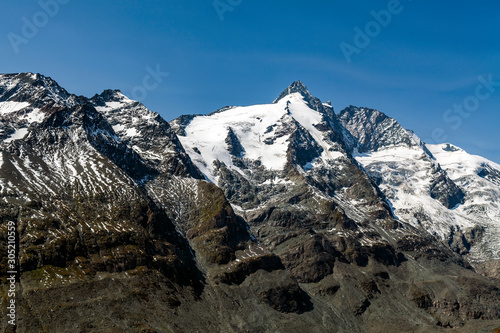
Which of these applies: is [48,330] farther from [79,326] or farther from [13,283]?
[13,283]

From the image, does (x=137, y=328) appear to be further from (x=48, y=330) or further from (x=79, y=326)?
(x=48, y=330)

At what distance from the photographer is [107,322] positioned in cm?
19712

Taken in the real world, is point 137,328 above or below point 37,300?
below

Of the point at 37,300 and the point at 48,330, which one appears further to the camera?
the point at 37,300

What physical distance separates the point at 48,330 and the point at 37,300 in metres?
20.0

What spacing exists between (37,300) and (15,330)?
2352 centimetres

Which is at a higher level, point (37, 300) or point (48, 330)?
point (37, 300)

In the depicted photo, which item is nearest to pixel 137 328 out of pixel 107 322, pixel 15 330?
pixel 107 322

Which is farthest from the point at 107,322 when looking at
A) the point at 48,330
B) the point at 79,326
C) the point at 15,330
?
the point at 15,330

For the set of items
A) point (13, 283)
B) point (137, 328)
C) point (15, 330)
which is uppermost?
A: point (13, 283)

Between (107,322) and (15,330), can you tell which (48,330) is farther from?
(107,322)

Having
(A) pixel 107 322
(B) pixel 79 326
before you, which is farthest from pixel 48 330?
(A) pixel 107 322

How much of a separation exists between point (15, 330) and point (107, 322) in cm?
3838

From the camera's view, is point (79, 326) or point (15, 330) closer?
point (15, 330)
